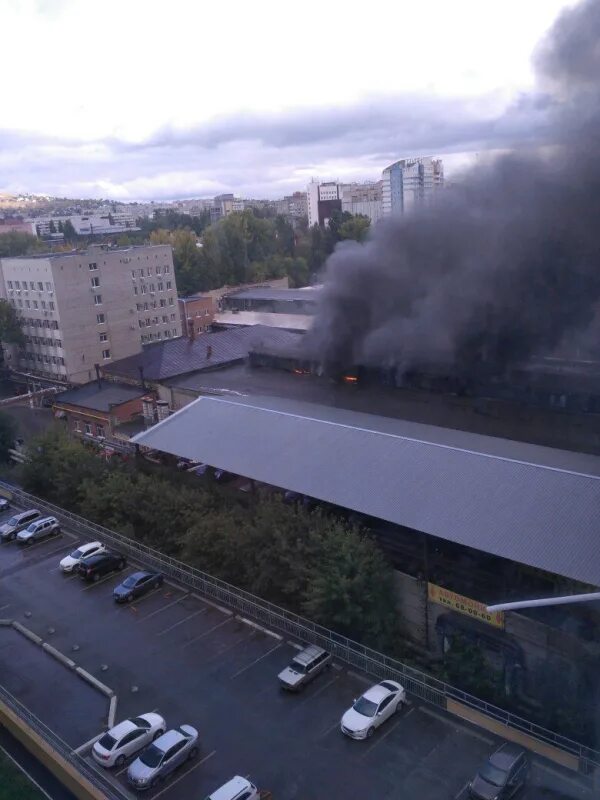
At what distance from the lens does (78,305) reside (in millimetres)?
24047

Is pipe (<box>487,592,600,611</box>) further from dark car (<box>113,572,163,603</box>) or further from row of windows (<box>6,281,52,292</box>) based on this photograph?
row of windows (<box>6,281,52,292</box>)

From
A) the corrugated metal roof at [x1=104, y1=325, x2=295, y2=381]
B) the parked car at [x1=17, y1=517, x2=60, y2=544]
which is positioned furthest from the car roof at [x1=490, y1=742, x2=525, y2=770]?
the corrugated metal roof at [x1=104, y1=325, x2=295, y2=381]

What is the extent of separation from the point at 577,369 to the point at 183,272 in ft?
99.0

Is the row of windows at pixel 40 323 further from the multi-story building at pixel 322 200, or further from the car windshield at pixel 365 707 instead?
the multi-story building at pixel 322 200

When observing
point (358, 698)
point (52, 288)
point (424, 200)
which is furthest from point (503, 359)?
point (52, 288)

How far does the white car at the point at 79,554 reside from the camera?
466 inches

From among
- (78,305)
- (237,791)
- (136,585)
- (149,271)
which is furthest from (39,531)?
(149,271)

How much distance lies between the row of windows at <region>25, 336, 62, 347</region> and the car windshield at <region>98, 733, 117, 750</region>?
18606 millimetres

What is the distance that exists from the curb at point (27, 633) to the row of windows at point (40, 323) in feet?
50.9

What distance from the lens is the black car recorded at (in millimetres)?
11516

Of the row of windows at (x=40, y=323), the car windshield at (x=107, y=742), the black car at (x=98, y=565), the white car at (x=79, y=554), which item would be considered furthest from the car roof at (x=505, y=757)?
the row of windows at (x=40, y=323)

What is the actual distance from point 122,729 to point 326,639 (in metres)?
2.74

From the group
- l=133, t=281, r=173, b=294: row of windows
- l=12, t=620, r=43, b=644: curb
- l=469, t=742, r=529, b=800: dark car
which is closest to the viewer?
l=469, t=742, r=529, b=800: dark car

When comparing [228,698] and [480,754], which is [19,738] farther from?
[480,754]
